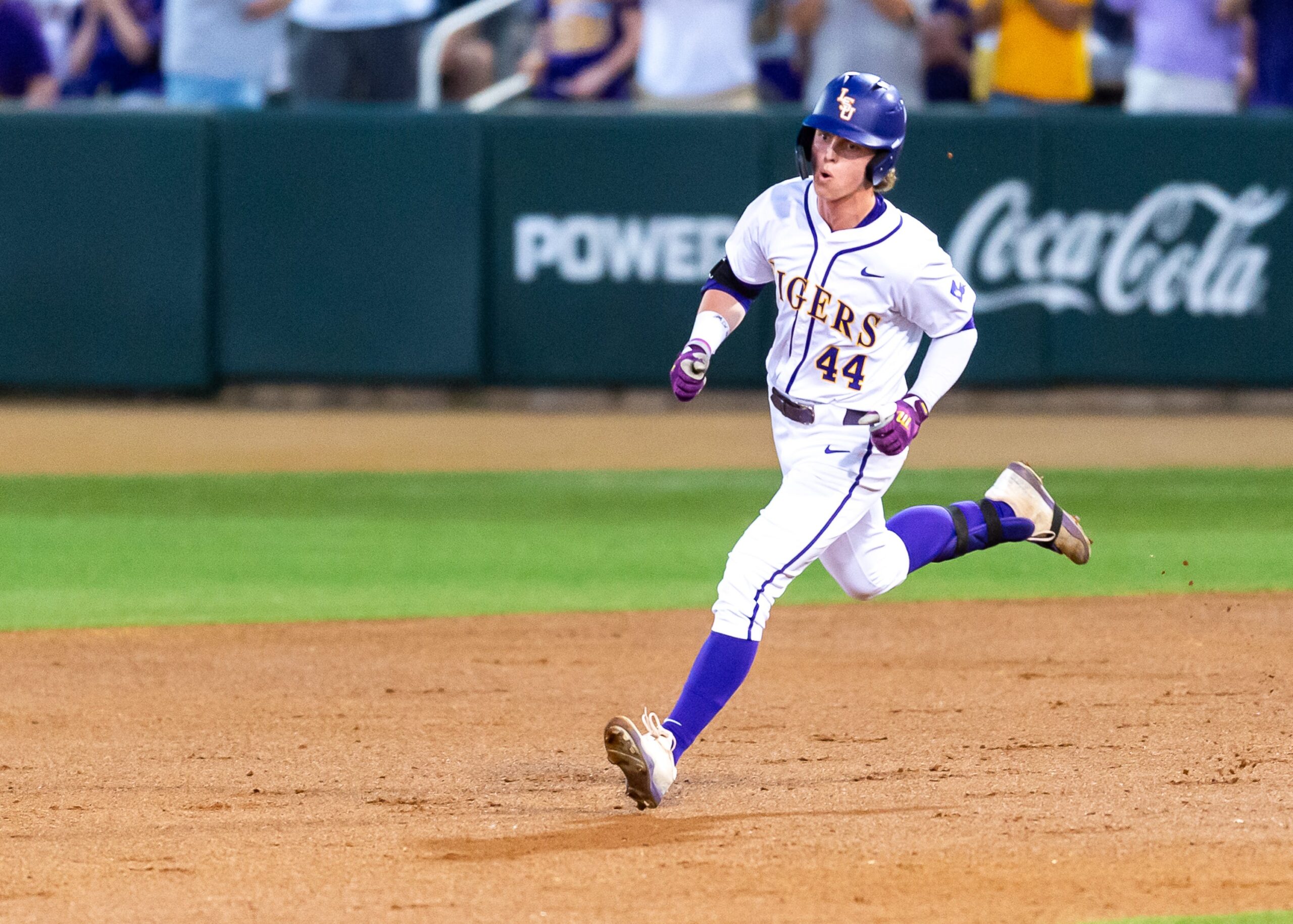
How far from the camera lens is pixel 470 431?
1292 cm

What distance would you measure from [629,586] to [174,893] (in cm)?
453

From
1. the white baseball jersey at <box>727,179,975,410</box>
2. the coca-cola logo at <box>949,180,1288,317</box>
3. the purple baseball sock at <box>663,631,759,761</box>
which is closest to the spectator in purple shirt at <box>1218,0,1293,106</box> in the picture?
the coca-cola logo at <box>949,180,1288,317</box>

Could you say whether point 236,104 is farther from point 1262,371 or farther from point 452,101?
point 1262,371

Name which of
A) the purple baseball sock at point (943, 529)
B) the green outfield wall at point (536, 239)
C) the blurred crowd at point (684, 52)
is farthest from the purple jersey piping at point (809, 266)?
the blurred crowd at point (684, 52)

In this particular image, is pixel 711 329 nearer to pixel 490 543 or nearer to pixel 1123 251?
pixel 490 543

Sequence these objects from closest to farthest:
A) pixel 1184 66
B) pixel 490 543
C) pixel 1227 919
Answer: pixel 1227 919 → pixel 490 543 → pixel 1184 66

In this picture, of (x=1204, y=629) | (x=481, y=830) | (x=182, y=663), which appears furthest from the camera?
(x=1204, y=629)

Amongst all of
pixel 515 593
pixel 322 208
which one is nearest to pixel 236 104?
pixel 322 208

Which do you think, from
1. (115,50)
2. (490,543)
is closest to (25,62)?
(115,50)

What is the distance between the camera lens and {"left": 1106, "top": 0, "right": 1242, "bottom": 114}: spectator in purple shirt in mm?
13484

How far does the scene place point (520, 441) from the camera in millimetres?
12570

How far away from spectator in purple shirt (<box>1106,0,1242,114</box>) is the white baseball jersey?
906 centimetres

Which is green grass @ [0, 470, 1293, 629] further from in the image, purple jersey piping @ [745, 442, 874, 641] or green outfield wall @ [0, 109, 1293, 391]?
purple jersey piping @ [745, 442, 874, 641]

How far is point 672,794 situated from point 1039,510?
1.73m
